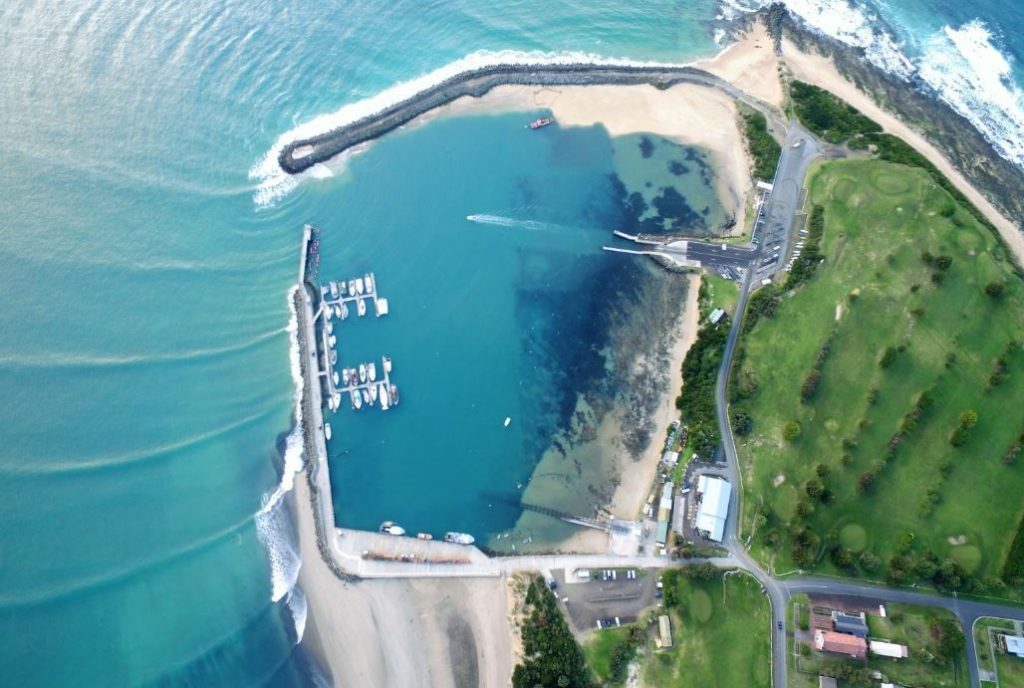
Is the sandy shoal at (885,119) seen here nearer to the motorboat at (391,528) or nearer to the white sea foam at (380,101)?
the white sea foam at (380,101)

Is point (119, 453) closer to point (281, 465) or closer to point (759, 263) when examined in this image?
point (281, 465)

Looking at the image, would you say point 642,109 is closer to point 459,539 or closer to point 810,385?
point 810,385

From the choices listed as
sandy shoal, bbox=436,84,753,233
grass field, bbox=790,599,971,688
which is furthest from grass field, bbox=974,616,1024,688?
sandy shoal, bbox=436,84,753,233

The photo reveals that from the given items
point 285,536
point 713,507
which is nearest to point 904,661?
point 713,507

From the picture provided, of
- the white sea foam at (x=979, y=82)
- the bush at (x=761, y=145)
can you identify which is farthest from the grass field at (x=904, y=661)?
the white sea foam at (x=979, y=82)

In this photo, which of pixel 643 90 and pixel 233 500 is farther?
pixel 643 90

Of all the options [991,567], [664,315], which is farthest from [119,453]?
[991,567]

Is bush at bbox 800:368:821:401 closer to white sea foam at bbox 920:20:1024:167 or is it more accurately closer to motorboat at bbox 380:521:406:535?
white sea foam at bbox 920:20:1024:167
